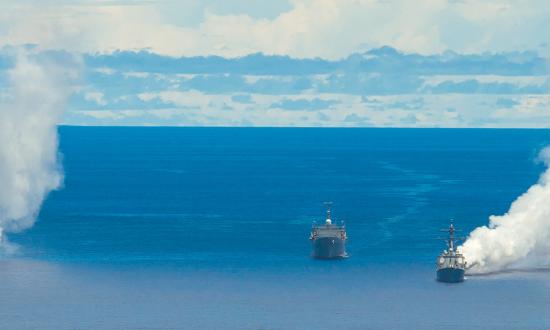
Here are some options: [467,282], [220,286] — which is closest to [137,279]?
[220,286]

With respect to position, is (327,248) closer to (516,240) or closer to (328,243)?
(328,243)

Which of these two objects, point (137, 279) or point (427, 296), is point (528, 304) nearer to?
point (427, 296)

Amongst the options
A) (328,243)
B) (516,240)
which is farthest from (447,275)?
(328,243)

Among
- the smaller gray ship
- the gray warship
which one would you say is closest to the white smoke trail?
the smaller gray ship

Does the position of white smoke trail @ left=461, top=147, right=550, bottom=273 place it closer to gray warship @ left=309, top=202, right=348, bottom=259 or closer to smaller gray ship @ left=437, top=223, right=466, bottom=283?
smaller gray ship @ left=437, top=223, right=466, bottom=283

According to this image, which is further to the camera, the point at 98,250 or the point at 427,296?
the point at 98,250

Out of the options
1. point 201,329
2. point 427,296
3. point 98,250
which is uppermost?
point 98,250

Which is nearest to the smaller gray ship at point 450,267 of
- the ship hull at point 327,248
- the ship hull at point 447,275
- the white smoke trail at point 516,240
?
the ship hull at point 447,275

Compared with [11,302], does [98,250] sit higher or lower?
higher
